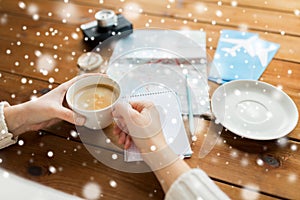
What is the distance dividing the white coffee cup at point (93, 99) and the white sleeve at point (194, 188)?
0.20 m

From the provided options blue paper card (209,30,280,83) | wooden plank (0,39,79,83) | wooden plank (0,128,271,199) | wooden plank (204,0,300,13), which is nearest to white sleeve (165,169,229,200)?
wooden plank (0,128,271,199)

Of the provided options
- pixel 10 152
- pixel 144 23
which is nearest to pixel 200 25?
pixel 144 23

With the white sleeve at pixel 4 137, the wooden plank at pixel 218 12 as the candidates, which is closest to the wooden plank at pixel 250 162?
the white sleeve at pixel 4 137

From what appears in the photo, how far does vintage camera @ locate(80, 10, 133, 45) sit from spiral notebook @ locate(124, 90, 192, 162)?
0.80 feet

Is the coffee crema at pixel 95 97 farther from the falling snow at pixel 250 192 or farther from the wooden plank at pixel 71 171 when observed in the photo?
the falling snow at pixel 250 192

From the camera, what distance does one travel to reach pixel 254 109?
74cm

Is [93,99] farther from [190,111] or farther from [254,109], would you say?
[254,109]

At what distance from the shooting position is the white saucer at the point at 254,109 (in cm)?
69

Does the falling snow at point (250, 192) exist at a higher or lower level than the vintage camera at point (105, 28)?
lower

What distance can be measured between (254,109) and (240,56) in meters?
0.19

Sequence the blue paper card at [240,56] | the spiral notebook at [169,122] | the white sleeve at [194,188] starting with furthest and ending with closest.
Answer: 1. the blue paper card at [240,56]
2. the spiral notebook at [169,122]
3. the white sleeve at [194,188]

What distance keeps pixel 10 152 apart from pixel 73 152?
123mm

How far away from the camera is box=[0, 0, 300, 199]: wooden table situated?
0.63m

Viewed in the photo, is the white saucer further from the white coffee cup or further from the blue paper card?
the white coffee cup
